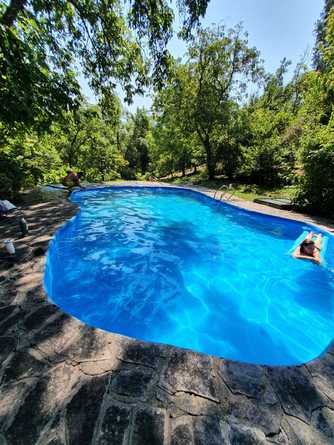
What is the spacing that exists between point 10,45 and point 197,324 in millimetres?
5549

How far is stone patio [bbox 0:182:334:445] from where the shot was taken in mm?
1324

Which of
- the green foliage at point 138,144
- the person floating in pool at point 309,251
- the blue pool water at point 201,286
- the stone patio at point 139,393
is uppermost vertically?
the green foliage at point 138,144

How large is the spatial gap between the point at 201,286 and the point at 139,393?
3001mm

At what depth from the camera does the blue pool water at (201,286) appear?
317cm

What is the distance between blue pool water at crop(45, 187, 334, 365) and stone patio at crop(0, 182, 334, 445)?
126 cm

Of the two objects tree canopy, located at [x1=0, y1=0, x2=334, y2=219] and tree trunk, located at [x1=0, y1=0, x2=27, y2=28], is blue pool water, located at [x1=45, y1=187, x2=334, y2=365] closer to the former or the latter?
tree canopy, located at [x1=0, y1=0, x2=334, y2=219]

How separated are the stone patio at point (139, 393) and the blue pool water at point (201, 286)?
126 cm

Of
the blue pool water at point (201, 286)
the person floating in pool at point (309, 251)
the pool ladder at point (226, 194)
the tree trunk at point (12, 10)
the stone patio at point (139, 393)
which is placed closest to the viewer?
the stone patio at point (139, 393)

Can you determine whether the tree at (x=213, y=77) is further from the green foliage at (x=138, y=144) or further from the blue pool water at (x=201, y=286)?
the green foliage at (x=138, y=144)

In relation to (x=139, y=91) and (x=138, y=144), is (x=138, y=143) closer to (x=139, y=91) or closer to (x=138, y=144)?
(x=138, y=144)

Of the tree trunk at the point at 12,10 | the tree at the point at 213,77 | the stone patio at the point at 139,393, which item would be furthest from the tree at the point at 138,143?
the stone patio at the point at 139,393

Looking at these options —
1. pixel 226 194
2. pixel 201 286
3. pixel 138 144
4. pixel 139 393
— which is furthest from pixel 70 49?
pixel 138 144

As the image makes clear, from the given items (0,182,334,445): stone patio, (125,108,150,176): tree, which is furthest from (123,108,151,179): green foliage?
(0,182,334,445): stone patio

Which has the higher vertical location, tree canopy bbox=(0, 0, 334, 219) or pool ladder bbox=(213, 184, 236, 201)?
tree canopy bbox=(0, 0, 334, 219)
